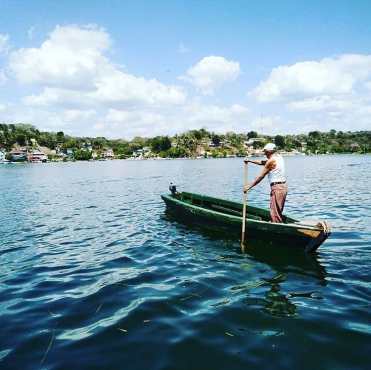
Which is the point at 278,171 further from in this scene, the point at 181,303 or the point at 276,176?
the point at 181,303

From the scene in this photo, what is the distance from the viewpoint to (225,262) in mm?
10984

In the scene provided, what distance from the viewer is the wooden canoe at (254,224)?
10732 mm

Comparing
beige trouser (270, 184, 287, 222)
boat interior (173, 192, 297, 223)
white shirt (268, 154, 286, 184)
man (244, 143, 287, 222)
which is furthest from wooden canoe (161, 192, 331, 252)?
white shirt (268, 154, 286, 184)

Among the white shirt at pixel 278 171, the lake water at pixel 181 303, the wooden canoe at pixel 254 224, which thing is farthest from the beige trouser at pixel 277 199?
the lake water at pixel 181 303

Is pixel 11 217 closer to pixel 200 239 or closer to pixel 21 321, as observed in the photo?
pixel 200 239

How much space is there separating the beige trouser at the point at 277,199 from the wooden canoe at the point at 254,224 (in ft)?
1.49

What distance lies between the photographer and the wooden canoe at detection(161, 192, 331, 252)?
10732mm

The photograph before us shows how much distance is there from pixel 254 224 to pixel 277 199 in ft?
3.85

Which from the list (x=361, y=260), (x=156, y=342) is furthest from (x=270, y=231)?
(x=156, y=342)

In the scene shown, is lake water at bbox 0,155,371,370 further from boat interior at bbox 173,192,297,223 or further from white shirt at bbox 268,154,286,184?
white shirt at bbox 268,154,286,184

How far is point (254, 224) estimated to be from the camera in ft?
39.5

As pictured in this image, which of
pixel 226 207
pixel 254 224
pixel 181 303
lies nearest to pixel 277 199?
pixel 254 224

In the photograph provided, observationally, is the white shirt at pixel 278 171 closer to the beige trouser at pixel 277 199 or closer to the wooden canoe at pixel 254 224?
the beige trouser at pixel 277 199

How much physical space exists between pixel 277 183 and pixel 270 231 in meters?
1.71
